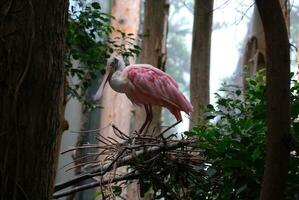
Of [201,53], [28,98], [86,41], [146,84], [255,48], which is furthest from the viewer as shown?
[255,48]

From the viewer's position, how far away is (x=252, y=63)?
13.4 ft

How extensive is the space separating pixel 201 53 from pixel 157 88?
4.02 ft

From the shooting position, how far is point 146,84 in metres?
2.72

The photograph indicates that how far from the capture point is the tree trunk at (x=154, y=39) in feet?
12.8

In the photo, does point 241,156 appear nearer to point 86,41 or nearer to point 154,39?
point 86,41

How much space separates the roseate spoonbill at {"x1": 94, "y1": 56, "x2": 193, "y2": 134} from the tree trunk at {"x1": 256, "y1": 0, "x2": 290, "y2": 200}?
159 cm

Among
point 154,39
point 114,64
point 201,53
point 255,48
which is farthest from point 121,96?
point 114,64

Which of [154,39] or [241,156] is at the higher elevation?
[154,39]

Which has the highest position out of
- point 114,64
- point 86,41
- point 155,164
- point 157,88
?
point 86,41

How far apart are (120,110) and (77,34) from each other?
7.14 ft

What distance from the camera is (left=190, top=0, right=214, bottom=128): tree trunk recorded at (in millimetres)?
3809

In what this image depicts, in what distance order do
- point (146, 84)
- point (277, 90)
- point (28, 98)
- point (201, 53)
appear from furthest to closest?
point (201, 53)
point (146, 84)
point (28, 98)
point (277, 90)

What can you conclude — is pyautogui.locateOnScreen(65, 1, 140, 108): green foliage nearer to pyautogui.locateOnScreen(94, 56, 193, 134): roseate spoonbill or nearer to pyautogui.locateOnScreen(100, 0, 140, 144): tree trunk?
pyautogui.locateOnScreen(94, 56, 193, 134): roseate spoonbill

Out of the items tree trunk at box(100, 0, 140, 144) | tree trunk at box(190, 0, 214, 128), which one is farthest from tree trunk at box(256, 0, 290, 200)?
tree trunk at box(100, 0, 140, 144)
